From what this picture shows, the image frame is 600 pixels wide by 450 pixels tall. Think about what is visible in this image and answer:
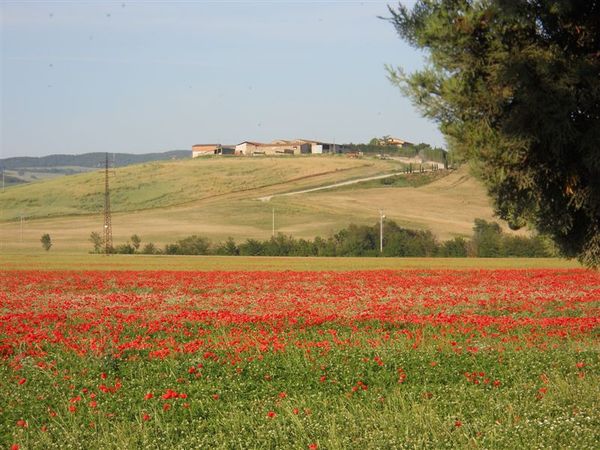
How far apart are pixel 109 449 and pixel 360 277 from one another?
2909 centimetres

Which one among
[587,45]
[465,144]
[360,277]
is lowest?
[360,277]

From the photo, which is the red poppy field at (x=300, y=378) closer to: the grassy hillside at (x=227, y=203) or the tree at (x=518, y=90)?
the tree at (x=518, y=90)

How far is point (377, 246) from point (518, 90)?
70.5 m

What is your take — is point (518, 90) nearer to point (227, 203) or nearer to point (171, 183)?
point (227, 203)

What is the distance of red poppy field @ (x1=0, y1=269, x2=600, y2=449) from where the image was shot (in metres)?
9.85

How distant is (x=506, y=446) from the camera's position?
30.2 ft

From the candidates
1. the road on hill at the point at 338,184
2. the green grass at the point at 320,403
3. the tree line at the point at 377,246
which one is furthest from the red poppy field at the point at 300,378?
the road on hill at the point at 338,184

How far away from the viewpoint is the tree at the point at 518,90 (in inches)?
549

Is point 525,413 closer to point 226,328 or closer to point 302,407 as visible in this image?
point 302,407

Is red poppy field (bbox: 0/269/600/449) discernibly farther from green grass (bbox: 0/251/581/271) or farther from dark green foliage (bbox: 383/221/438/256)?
dark green foliage (bbox: 383/221/438/256)

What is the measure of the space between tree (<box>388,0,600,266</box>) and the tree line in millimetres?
60796

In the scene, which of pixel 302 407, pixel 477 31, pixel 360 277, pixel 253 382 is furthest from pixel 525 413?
pixel 360 277

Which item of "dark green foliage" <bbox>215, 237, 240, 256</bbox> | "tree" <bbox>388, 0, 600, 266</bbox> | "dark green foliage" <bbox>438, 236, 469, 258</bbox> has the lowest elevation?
"dark green foliage" <bbox>215, 237, 240, 256</bbox>

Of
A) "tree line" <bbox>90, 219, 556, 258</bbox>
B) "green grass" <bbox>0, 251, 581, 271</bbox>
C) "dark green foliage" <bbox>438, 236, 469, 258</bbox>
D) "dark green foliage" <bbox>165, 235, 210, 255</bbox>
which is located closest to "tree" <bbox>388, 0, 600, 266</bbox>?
"green grass" <bbox>0, 251, 581, 271</bbox>
